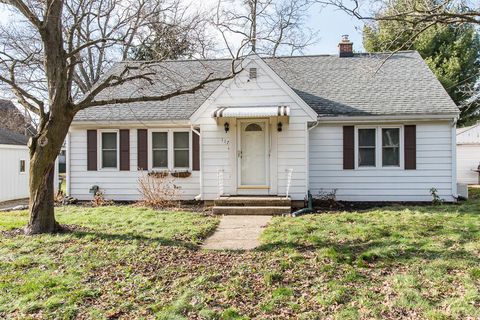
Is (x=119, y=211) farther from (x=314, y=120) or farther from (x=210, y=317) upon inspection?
(x=210, y=317)

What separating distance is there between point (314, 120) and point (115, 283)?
768cm

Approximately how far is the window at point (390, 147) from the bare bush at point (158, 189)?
6.88 meters

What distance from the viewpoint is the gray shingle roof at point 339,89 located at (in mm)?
12266

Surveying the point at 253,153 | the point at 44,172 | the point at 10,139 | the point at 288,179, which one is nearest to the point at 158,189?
the point at 253,153

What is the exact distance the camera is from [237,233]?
7.91 meters

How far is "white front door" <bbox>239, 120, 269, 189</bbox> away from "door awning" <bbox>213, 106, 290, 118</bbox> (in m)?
0.87

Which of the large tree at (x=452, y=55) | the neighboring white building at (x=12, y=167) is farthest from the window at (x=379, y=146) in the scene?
the neighboring white building at (x=12, y=167)

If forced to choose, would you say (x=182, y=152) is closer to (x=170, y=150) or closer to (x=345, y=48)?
(x=170, y=150)

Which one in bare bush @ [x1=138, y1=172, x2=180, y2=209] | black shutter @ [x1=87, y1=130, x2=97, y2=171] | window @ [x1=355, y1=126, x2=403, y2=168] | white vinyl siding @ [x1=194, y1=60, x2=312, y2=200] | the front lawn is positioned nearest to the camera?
the front lawn

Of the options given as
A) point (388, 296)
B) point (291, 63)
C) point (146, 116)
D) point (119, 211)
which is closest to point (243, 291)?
point (388, 296)

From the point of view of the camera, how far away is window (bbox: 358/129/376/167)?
40.6 ft

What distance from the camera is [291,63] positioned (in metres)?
15.8

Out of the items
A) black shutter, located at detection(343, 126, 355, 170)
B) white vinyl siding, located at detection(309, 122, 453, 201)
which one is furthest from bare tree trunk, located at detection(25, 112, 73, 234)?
black shutter, located at detection(343, 126, 355, 170)

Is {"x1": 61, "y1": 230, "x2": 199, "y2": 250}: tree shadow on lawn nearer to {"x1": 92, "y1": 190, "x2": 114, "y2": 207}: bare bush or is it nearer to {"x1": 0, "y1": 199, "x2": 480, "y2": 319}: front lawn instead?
{"x1": 0, "y1": 199, "x2": 480, "y2": 319}: front lawn
